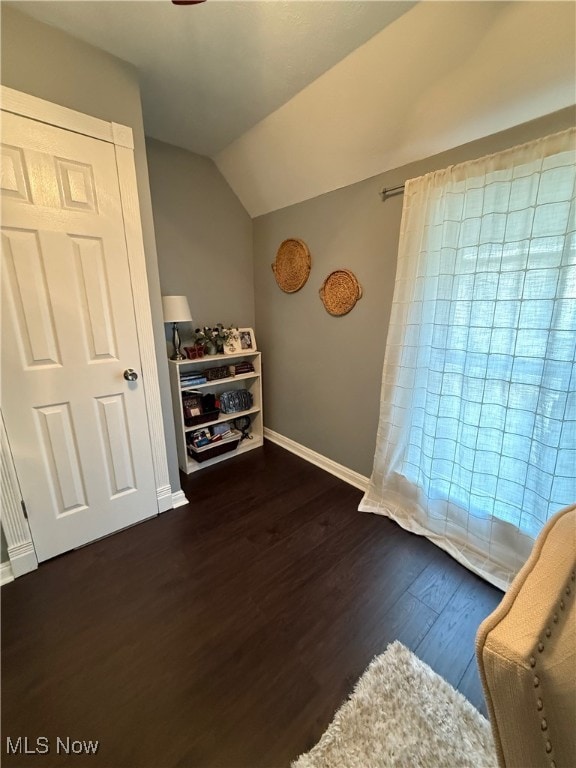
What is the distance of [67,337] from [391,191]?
6.59ft

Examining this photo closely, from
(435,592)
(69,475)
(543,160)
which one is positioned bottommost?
(435,592)

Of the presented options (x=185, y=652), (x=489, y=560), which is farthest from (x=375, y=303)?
(x=185, y=652)

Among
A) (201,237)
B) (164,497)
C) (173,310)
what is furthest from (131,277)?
(164,497)

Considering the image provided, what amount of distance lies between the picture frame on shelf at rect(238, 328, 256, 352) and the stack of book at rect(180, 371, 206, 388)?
0.50 metres

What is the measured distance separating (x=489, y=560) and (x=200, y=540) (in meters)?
1.61

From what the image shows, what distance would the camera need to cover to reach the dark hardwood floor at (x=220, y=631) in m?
1.00

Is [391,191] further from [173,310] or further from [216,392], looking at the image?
[216,392]

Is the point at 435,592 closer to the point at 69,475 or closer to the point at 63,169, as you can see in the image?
the point at 69,475

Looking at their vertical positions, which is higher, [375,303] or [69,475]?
[375,303]

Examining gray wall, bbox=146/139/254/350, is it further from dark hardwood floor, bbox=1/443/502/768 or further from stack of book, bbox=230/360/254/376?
dark hardwood floor, bbox=1/443/502/768

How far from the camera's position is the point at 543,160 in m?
1.24

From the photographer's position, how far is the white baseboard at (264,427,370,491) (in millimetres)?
2334

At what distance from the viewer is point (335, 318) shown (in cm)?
229

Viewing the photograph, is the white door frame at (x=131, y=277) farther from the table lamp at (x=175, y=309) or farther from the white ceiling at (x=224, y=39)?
the table lamp at (x=175, y=309)
